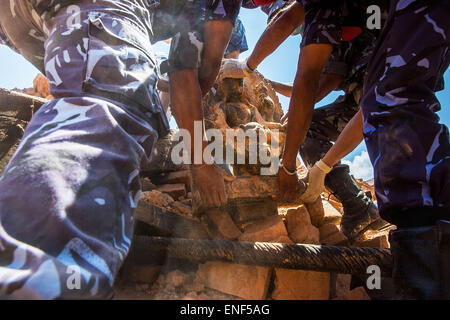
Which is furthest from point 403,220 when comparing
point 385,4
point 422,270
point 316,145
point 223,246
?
point 316,145

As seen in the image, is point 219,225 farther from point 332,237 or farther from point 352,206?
point 352,206

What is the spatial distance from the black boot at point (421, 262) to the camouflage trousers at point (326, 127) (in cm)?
180

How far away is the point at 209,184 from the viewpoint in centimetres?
157

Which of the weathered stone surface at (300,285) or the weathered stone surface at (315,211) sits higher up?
the weathered stone surface at (315,211)

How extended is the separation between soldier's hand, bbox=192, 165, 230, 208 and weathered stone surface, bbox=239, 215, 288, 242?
1.03 ft

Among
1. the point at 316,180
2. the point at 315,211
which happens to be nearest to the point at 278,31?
the point at 316,180

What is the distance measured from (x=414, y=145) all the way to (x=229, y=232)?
1.19m

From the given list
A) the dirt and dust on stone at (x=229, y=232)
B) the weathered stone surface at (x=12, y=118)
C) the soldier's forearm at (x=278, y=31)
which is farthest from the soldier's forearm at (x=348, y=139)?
the weathered stone surface at (x=12, y=118)

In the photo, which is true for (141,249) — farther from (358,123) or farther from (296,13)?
(296,13)

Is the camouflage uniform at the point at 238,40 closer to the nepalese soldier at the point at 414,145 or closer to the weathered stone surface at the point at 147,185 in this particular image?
the weathered stone surface at the point at 147,185


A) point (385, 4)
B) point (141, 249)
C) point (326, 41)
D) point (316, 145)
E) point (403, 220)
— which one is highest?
point (385, 4)

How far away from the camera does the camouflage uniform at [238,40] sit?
4395 mm

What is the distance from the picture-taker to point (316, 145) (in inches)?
106
